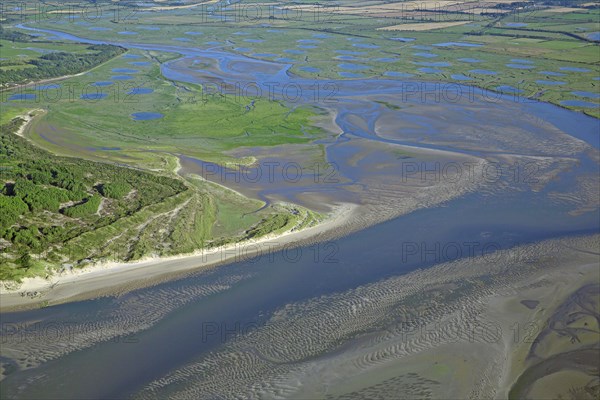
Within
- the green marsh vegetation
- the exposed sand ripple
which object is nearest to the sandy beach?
the green marsh vegetation

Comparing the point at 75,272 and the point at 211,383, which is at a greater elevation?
the point at 75,272

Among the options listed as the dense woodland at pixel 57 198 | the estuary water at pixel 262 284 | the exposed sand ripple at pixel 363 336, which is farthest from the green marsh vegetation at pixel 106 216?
the exposed sand ripple at pixel 363 336

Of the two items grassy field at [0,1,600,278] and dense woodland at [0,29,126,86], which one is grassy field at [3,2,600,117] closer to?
grassy field at [0,1,600,278]

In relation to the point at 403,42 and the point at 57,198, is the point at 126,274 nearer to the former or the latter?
the point at 57,198

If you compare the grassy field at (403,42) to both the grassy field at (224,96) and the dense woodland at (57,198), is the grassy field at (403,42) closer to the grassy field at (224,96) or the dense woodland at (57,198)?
the grassy field at (224,96)

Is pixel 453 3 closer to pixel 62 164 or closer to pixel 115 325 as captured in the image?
pixel 62 164

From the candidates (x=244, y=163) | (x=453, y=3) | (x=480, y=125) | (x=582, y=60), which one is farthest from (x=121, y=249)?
(x=453, y=3)
